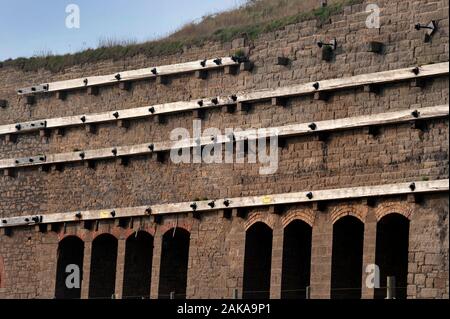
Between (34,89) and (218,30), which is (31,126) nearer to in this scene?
(34,89)

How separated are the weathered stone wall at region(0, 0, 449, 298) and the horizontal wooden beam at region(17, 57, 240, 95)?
10.1 inches

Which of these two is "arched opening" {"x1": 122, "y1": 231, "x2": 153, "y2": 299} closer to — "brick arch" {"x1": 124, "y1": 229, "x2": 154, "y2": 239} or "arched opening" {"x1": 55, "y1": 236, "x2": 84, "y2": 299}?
"brick arch" {"x1": 124, "y1": 229, "x2": 154, "y2": 239}

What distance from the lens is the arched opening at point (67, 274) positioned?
51.4 m

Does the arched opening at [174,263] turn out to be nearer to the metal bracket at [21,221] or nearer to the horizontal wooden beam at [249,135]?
the horizontal wooden beam at [249,135]

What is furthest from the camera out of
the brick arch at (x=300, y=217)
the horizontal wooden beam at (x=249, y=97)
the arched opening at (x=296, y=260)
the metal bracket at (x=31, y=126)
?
the metal bracket at (x=31, y=126)

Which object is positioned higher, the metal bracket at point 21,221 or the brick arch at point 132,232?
the metal bracket at point 21,221

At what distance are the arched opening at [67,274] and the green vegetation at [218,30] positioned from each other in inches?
219

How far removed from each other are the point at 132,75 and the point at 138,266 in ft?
18.4

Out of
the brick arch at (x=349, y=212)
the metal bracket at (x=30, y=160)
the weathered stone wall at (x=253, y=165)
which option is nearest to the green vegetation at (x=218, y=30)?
the weathered stone wall at (x=253, y=165)

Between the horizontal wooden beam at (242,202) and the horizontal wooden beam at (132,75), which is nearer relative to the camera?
the horizontal wooden beam at (242,202)

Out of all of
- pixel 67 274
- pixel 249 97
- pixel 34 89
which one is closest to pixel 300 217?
pixel 249 97

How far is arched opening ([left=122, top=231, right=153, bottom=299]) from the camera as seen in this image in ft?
164

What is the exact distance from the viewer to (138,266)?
50.4m

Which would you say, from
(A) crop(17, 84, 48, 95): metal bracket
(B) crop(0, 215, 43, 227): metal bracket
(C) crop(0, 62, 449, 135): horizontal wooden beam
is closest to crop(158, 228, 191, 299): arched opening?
(C) crop(0, 62, 449, 135): horizontal wooden beam
